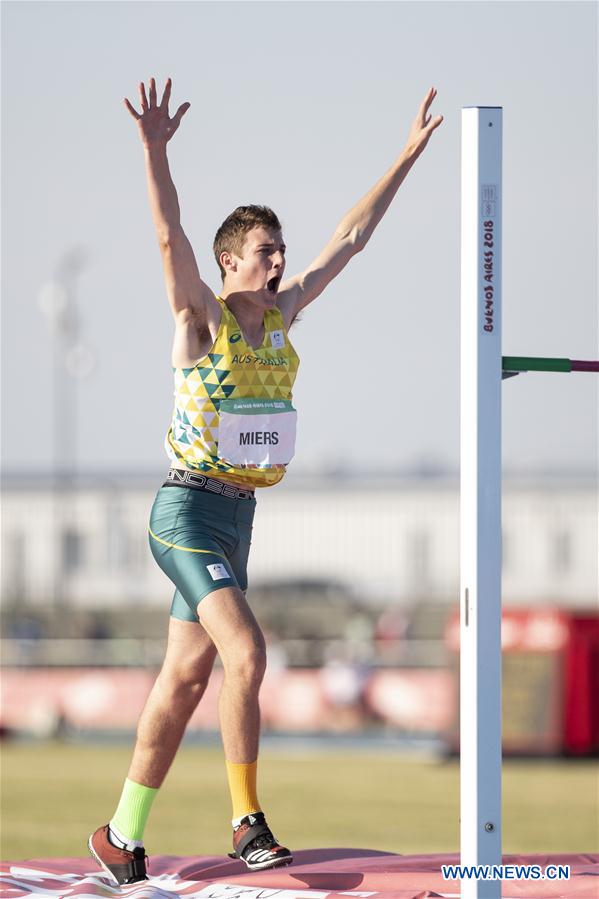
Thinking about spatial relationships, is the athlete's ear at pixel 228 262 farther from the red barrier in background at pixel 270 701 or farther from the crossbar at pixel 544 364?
the red barrier in background at pixel 270 701

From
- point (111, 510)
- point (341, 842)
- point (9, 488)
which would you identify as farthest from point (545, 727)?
point (9, 488)

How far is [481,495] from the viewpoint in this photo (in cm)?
459

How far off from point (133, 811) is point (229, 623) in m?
0.77

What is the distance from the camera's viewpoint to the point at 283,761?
62.3 ft

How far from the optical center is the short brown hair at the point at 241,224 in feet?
17.5

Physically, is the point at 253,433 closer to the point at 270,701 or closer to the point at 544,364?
the point at 544,364

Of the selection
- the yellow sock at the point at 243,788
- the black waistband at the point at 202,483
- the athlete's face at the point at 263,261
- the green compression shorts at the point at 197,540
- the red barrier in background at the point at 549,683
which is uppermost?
the athlete's face at the point at 263,261

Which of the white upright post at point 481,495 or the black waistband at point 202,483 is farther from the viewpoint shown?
the black waistband at point 202,483

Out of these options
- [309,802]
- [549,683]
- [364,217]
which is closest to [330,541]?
[549,683]

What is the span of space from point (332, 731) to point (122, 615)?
1857 centimetres

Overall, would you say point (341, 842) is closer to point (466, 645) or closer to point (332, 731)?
point (466, 645)

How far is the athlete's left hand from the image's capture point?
5754mm

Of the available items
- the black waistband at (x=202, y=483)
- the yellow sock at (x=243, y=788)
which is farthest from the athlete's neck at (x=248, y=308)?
the yellow sock at (x=243, y=788)

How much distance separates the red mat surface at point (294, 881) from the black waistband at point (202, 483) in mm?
1226
